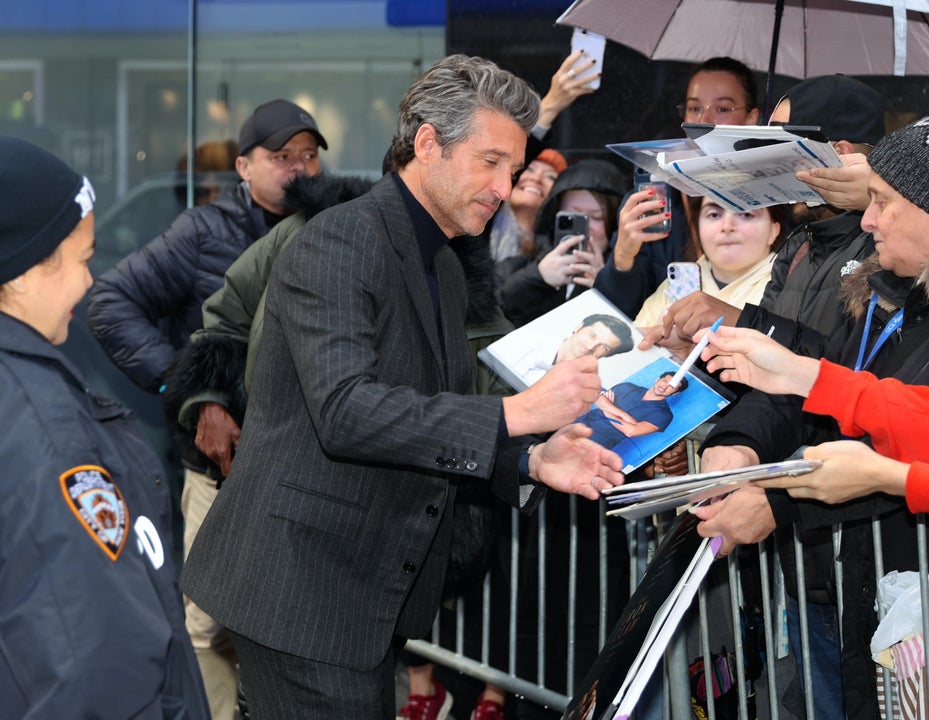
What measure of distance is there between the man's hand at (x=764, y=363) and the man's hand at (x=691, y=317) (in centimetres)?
35

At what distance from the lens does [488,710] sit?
17.1ft

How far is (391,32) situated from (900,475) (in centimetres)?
482

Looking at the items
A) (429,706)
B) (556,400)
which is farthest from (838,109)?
(429,706)

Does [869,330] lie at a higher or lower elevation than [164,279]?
higher

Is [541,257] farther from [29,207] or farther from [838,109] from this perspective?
[29,207]

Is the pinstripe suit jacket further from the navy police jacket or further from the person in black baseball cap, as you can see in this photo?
the navy police jacket

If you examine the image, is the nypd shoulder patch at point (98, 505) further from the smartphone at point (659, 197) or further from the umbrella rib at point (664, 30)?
the umbrella rib at point (664, 30)

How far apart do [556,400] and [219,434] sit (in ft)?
7.53

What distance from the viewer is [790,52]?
16.7 ft

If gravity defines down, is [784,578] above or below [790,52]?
below

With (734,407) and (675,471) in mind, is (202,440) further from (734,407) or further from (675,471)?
(734,407)

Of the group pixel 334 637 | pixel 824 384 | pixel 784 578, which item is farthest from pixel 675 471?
pixel 334 637

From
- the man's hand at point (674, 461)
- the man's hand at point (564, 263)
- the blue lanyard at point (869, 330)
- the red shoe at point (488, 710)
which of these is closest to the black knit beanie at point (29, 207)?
the blue lanyard at point (869, 330)

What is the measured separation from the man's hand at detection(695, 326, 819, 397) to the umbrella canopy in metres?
1.67
